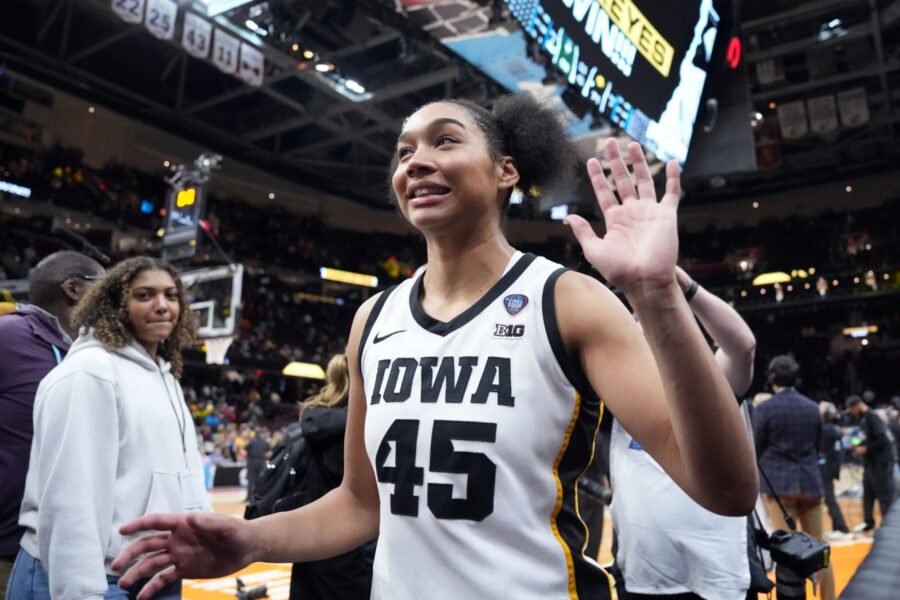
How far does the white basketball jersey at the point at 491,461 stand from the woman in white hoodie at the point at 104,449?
1.15 meters

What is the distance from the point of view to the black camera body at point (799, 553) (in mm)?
2551

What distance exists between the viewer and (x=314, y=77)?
19078 mm

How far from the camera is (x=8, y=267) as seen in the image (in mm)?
19203

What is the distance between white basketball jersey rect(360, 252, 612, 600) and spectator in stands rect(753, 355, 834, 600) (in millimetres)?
4558

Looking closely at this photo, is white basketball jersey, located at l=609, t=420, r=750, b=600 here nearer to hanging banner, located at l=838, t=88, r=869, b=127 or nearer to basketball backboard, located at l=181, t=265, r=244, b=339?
basketball backboard, located at l=181, t=265, r=244, b=339

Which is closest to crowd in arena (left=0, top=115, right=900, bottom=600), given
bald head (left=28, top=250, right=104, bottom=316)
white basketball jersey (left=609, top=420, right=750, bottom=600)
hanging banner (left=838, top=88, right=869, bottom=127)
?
hanging banner (left=838, top=88, right=869, bottom=127)

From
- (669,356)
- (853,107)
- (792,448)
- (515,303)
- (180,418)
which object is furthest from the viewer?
(853,107)

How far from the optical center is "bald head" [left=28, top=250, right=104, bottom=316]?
119 inches

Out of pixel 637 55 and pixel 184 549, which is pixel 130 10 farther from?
pixel 184 549

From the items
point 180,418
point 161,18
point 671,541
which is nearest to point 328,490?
point 180,418

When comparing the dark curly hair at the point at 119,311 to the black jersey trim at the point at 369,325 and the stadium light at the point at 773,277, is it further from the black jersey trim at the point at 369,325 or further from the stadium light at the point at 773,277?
the stadium light at the point at 773,277

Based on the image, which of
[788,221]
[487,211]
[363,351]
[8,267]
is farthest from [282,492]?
[788,221]

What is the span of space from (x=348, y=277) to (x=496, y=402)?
28.2m

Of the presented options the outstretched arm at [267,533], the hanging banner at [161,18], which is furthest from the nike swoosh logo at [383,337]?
the hanging banner at [161,18]
